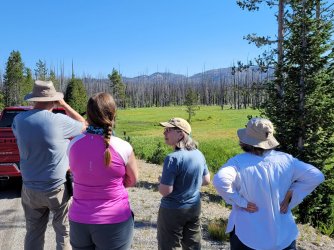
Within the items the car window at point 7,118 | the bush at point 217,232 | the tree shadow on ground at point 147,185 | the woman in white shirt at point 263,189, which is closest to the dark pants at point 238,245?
the woman in white shirt at point 263,189

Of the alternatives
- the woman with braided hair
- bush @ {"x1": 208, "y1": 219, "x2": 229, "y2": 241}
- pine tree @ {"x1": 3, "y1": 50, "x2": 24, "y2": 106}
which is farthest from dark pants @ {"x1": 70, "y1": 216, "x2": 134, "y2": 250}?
pine tree @ {"x1": 3, "y1": 50, "x2": 24, "y2": 106}

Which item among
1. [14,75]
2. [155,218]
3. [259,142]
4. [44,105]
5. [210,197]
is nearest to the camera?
[259,142]

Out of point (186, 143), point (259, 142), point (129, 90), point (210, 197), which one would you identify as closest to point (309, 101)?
point (210, 197)

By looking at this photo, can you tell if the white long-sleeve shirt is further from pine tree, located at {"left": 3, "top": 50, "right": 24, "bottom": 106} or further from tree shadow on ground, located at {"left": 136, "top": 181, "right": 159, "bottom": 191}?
pine tree, located at {"left": 3, "top": 50, "right": 24, "bottom": 106}

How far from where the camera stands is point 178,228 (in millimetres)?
3891

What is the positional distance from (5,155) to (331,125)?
728cm

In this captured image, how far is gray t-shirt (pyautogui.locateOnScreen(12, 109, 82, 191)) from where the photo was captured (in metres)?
3.61

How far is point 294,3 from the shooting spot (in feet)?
A: 29.9

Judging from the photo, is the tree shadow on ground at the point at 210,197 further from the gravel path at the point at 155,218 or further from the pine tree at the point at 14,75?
the pine tree at the point at 14,75

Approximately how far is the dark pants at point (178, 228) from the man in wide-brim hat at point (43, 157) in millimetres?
1008

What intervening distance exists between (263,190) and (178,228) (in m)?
1.38

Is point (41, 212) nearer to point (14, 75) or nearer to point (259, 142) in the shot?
point (259, 142)

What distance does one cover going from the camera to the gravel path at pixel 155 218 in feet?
17.6

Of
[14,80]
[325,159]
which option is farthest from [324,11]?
[14,80]
